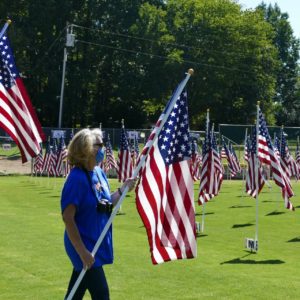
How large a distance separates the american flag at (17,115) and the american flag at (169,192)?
2174 millimetres

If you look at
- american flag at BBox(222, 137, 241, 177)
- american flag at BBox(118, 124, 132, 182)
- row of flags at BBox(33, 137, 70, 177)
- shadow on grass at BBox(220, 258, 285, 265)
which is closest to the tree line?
row of flags at BBox(33, 137, 70, 177)

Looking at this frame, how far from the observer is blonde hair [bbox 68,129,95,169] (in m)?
5.94

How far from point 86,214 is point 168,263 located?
6.96m

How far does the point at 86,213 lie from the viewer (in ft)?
19.5

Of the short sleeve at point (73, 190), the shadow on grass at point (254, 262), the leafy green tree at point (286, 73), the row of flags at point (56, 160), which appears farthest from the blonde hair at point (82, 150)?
the leafy green tree at point (286, 73)

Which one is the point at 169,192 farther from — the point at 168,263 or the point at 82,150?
the point at 168,263

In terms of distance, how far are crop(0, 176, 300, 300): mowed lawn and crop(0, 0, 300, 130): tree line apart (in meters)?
46.9

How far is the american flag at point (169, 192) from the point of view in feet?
22.4

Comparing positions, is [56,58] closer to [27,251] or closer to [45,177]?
[45,177]

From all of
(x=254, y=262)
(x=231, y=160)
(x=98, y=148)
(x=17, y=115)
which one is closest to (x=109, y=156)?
(x=231, y=160)

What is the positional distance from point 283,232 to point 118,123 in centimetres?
5519

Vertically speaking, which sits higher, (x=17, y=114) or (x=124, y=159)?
(x=17, y=114)

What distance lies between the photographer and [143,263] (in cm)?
1259

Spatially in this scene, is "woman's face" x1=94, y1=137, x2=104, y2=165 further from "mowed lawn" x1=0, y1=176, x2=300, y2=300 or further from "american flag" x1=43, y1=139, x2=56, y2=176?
"american flag" x1=43, y1=139, x2=56, y2=176
